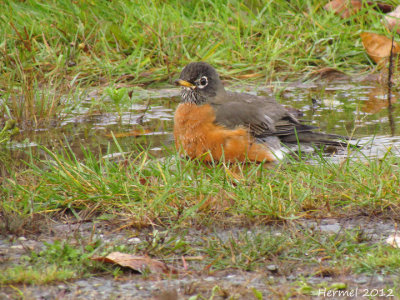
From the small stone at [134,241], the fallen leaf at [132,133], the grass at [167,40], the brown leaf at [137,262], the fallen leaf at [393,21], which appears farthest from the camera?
the fallen leaf at [393,21]

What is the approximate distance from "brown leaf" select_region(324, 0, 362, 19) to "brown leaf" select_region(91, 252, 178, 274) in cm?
644

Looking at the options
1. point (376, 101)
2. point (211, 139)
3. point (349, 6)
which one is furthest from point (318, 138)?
point (349, 6)

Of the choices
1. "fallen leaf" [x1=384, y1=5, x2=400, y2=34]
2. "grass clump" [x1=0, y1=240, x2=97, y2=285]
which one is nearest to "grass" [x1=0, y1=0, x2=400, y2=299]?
"grass clump" [x1=0, y1=240, x2=97, y2=285]

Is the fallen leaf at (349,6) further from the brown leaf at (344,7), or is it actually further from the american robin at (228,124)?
the american robin at (228,124)

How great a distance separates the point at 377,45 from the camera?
332 inches

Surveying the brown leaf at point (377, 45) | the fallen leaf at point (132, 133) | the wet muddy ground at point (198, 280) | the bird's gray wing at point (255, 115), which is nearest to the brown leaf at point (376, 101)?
the brown leaf at point (377, 45)

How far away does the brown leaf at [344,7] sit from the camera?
911 centimetres

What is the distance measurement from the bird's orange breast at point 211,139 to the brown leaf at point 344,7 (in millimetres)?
3826

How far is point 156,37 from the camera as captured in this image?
851 centimetres

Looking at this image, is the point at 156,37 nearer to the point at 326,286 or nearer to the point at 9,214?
the point at 9,214

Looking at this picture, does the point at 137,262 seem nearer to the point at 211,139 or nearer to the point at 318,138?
the point at 211,139

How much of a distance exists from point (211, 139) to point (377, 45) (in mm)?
3622

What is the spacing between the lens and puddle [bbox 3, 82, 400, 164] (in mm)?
6172

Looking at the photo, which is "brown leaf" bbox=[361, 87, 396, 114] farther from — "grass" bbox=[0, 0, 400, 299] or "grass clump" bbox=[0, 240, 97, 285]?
"grass clump" bbox=[0, 240, 97, 285]
